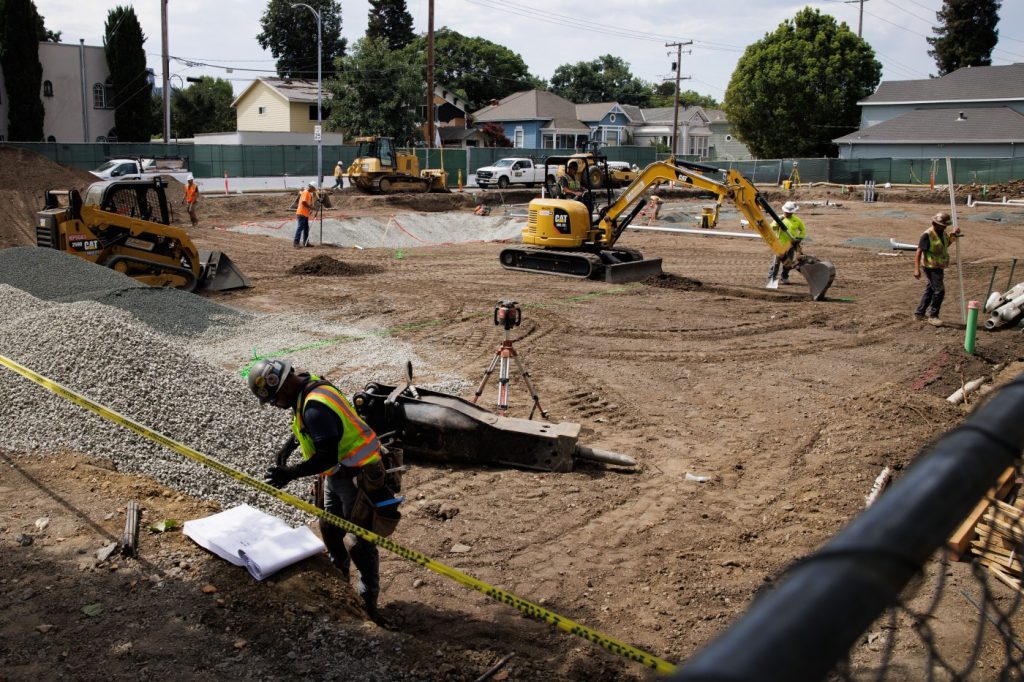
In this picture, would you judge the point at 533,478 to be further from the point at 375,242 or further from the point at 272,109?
the point at 272,109

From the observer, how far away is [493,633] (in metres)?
5.88

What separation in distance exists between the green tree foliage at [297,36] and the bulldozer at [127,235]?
69.9 metres

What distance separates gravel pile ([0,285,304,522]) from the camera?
7629 millimetres

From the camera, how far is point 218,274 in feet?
59.2

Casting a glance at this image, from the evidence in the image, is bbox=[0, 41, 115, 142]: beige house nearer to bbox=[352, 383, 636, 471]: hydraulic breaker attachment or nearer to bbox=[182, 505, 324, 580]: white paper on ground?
bbox=[352, 383, 636, 471]: hydraulic breaker attachment

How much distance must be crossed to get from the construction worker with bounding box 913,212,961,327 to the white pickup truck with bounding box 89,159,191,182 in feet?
92.0

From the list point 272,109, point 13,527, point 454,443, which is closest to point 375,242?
point 454,443

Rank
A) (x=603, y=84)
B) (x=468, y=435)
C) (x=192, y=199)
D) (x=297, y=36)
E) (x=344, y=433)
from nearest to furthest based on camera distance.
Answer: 1. (x=344, y=433)
2. (x=468, y=435)
3. (x=192, y=199)
4. (x=297, y=36)
5. (x=603, y=84)

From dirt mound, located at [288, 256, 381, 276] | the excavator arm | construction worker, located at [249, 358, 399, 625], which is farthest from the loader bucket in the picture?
construction worker, located at [249, 358, 399, 625]

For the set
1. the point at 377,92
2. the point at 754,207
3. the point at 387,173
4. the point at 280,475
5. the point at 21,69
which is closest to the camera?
the point at 280,475

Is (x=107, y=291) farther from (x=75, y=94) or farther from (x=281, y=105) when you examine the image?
(x=281, y=105)

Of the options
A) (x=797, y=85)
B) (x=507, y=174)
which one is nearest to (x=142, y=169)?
(x=507, y=174)

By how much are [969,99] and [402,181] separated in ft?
133

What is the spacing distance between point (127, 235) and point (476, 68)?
81916 mm
